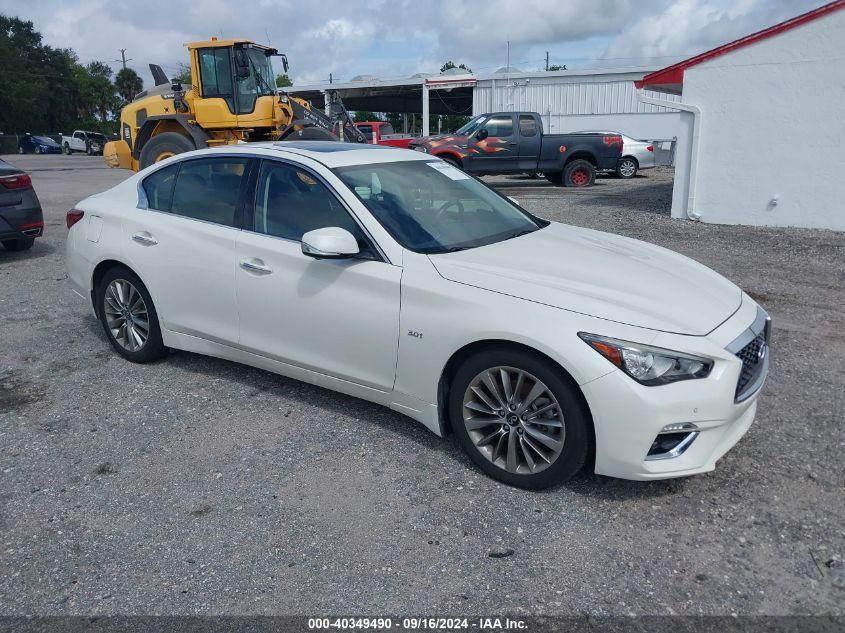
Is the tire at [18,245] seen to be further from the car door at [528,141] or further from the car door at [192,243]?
the car door at [528,141]

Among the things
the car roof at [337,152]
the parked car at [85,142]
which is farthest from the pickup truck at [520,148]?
the parked car at [85,142]

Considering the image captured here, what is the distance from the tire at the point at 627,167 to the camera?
80.4ft

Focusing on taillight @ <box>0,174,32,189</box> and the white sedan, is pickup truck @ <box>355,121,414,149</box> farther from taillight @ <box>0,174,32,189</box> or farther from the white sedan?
the white sedan

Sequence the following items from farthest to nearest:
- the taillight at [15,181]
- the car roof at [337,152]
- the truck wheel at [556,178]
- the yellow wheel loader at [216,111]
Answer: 1. the truck wheel at [556,178]
2. the yellow wheel loader at [216,111]
3. the taillight at [15,181]
4. the car roof at [337,152]

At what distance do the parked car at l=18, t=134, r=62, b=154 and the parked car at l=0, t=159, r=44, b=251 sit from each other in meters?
49.3

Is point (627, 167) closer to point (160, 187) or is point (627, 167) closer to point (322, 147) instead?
point (322, 147)

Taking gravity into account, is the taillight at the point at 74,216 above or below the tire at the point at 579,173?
above

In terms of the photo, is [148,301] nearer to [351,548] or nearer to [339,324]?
[339,324]

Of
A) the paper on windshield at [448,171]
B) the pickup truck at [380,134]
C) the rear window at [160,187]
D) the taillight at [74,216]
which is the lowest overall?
the taillight at [74,216]

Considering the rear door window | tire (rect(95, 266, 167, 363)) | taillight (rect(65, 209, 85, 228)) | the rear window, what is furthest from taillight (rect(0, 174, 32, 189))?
the rear door window

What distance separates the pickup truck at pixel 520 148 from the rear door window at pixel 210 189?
14407 mm

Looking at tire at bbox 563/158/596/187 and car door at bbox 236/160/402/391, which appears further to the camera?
tire at bbox 563/158/596/187

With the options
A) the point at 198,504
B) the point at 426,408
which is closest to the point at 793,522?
the point at 426,408

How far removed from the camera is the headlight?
10.3 feet
